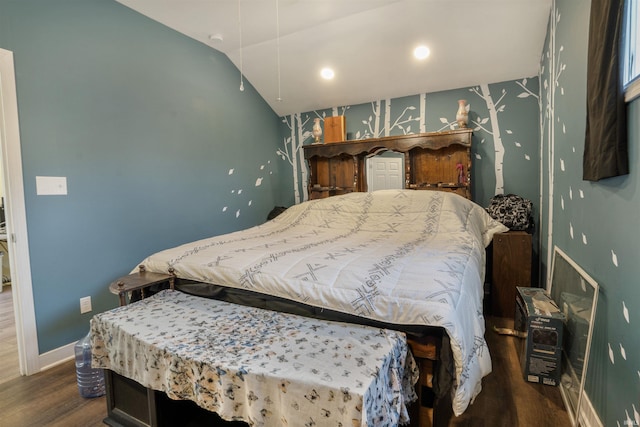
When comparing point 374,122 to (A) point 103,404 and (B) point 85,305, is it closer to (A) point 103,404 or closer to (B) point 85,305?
(B) point 85,305

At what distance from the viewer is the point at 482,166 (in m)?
3.25

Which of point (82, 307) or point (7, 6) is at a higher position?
point (7, 6)

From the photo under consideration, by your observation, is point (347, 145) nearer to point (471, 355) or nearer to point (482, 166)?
point (482, 166)

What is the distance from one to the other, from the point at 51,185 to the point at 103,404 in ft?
4.66

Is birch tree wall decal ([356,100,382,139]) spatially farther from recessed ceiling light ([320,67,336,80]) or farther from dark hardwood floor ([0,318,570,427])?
dark hardwood floor ([0,318,570,427])

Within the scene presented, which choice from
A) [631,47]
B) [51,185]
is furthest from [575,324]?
[51,185]

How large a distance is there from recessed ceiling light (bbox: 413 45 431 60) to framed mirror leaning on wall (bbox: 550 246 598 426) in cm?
204

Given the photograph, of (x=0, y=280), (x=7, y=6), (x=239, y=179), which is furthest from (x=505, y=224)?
(x=0, y=280)

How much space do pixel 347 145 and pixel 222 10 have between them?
1.80 m

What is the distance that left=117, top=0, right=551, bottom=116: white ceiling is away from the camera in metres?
2.51

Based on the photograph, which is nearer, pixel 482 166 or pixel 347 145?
pixel 482 166

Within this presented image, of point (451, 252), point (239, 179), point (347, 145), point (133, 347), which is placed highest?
point (347, 145)

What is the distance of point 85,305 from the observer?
90.8 inches

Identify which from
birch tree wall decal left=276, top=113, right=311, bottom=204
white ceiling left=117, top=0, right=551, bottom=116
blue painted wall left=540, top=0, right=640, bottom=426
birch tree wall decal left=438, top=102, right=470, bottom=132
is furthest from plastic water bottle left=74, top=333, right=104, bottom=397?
birch tree wall decal left=438, top=102, right=470, bottom=132
